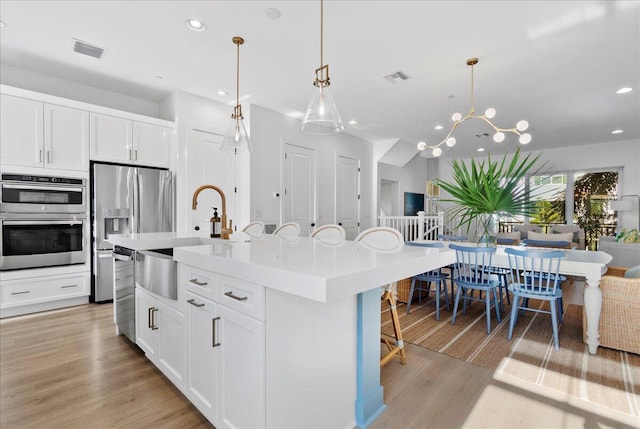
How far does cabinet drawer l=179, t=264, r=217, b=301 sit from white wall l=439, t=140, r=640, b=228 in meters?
8.27

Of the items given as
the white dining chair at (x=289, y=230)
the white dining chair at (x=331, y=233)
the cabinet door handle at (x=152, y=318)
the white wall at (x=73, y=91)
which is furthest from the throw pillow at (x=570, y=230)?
the white wall at (x=73, y=91)

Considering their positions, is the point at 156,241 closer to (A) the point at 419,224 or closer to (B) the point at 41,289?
(B) the point at 41,289

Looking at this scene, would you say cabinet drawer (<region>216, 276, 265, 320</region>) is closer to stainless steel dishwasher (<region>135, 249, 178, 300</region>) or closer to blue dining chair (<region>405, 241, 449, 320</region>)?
stainless steel dishwasher (<region>135, 249, 178, 300</region>)

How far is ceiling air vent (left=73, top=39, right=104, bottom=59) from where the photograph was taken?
3.00 meters

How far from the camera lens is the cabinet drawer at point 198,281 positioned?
4.68ft

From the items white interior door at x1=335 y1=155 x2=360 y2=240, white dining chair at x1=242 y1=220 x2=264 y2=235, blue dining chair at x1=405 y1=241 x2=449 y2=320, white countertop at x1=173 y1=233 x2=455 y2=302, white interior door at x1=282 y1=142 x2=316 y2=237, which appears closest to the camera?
white countertop at x1=173 y1=233 x2=455 y2=302

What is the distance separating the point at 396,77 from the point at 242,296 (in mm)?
3357

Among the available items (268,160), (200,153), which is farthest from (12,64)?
(268,160)

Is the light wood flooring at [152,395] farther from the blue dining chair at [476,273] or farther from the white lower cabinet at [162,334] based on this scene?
the blue dining chair at [476,273]

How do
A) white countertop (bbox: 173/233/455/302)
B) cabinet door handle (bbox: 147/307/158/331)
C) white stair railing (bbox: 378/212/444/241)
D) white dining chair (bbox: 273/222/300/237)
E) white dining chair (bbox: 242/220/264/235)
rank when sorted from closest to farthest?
1. white countertop (bbox: 173/233/455/302)
2. cabinet door handle (bbox: 147/307/158/331)
3. white dining chair (bbox: 273/222/300/237)
4. white dining chair (bbox: 242/220/264/235)
5. white stair railing (bbox: 378/212/444/241)

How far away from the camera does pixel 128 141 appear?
3852 mm

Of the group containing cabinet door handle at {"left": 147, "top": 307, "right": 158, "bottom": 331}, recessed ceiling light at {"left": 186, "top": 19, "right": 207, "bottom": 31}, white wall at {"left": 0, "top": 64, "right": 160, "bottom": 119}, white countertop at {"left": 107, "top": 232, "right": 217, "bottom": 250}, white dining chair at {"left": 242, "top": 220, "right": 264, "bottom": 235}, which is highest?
recessed ceiling light at {"left": 186, "top": 19, "right": 207, "bottom": 31}

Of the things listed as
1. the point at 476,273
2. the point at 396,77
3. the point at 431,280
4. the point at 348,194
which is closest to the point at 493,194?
the point at 476,273

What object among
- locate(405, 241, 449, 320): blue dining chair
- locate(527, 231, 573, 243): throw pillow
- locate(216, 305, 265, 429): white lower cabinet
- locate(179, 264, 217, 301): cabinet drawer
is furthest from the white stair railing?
locate(216, 305, 265, 429): white lower cabinet
